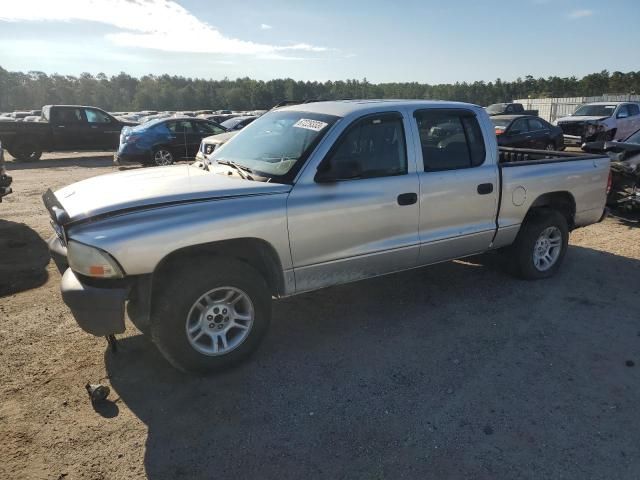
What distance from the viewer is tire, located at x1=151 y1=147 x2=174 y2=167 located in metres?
13.9

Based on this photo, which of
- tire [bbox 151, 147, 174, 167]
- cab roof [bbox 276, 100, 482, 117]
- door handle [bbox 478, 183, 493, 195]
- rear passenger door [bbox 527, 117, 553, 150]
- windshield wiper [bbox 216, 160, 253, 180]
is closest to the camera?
windshield wiper [bbox 216, 160, 253, 180]

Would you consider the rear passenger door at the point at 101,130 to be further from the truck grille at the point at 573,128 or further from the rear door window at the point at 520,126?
the truck grille at the point at 573,128

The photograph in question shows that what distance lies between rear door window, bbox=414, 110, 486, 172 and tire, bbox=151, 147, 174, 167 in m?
11.1

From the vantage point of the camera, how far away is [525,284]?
5.19 m

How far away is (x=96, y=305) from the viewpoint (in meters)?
3.00

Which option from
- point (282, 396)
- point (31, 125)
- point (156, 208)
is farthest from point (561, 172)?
point (31, 125)

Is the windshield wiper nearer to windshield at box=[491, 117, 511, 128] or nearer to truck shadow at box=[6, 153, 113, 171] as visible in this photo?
windshield at box=[491, 117, 511, 128]

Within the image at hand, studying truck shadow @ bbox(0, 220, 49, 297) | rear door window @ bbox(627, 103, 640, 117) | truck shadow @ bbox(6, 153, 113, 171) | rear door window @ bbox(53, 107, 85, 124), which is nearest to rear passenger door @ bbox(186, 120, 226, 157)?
truck shadow @ bbox(6, 153, 113, 171)

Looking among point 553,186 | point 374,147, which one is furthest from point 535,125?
point 374,147

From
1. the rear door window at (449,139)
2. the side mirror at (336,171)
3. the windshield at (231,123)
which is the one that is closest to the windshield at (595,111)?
the windshield at (231,123)

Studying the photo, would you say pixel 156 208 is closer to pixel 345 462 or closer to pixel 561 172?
pixel 345 462

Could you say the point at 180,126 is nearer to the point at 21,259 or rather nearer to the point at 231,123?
the point at 231,123

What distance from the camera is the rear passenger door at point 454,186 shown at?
165 inches

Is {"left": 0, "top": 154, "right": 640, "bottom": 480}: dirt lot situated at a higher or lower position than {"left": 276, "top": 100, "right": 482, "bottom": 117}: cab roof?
lower
